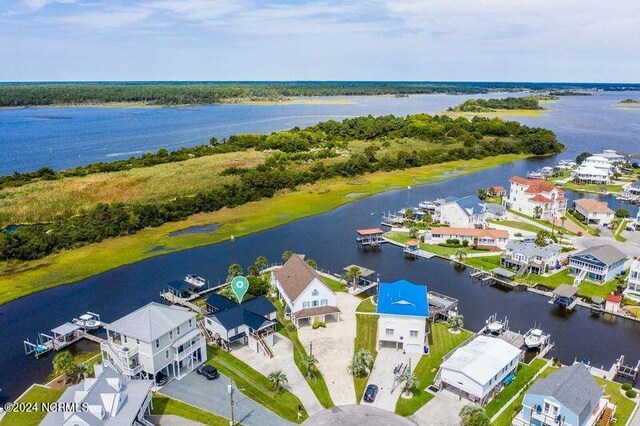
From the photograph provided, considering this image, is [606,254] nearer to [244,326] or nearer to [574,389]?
[574,389]

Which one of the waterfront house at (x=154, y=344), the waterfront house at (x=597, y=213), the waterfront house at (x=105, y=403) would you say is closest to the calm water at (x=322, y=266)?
the waterfront house at (x=154, y=344)

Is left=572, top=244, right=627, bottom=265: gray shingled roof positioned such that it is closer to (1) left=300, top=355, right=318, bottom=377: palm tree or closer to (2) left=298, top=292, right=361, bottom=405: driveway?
(2) left=298, top=292, right=361, bottom=405: driveway

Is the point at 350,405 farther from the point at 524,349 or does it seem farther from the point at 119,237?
the point at 119,237

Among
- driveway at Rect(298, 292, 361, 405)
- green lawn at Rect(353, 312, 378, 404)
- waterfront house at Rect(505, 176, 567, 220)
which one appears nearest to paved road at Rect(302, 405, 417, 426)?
driveway at Rect(298, 292, 361, 405)

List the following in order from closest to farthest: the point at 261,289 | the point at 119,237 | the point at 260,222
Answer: the point at 261,289
the point at 119,237
the point at 260,222

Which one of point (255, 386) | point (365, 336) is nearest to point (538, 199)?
point (365, 336)

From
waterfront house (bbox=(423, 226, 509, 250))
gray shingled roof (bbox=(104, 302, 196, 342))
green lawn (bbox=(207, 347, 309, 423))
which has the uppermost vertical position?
gray shingled roof (bbox=(104, 302, 196, 342))

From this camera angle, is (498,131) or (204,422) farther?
(498,131)

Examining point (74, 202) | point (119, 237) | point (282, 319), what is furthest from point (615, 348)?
point (74, 202)
